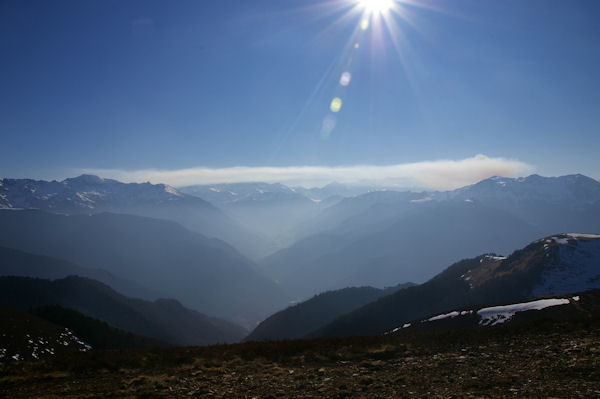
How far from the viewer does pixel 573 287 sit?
9131cm

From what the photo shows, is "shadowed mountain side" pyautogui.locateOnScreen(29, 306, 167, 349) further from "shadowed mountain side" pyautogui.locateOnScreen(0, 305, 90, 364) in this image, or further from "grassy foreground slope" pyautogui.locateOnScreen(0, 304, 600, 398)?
"grassy foreground slope" pyautogui.locateOnScreen(0, 304, 600, 398)

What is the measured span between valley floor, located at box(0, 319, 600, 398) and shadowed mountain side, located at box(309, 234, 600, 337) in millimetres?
Answer: 99155

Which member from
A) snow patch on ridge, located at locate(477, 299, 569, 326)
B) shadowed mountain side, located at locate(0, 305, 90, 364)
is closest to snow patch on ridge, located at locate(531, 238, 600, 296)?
snow patch on ridge, located at locate(477, 299, 569, 326)

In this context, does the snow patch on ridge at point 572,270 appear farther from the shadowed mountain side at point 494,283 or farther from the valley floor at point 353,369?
the valley floor at point 353,369

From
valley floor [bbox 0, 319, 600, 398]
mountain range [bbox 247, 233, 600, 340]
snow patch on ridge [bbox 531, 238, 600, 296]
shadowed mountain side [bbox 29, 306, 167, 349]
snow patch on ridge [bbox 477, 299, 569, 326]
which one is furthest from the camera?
mountain range [bbox 247, 233, 600, 340]

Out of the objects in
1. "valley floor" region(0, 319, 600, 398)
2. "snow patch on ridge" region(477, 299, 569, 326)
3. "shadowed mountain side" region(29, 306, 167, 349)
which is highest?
"valley floor" region(0, 319, 600, 398)

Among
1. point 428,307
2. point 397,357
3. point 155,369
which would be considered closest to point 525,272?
point 428,307

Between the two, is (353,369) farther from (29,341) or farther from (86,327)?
(86,327)

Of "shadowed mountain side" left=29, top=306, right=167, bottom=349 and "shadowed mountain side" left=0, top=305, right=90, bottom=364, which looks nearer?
"shadowed mountain side" left=0, top=305, right=90, bottom=364

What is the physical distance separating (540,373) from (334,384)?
25.6 feet

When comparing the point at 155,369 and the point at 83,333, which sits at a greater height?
the point at 155,369

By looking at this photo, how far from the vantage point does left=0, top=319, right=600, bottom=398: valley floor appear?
1177cm

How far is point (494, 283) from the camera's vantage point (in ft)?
399

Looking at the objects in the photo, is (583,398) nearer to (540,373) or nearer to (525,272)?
(540,373)
